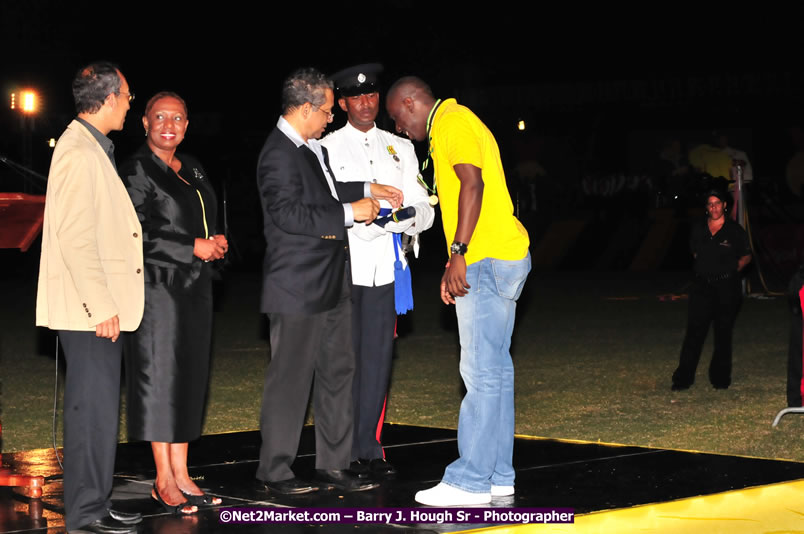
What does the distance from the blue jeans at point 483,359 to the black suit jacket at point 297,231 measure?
70 cm

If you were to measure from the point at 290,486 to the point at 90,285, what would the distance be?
1.53m

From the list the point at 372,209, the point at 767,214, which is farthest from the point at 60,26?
the point at 372,209

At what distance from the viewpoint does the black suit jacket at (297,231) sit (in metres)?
5.67

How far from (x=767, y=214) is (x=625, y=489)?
22.9m

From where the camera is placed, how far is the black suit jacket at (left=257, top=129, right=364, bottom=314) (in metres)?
5.67

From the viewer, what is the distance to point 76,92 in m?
5.05

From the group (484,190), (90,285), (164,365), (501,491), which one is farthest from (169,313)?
(501,491)

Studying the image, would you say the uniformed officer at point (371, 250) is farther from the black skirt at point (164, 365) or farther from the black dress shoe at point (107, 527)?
the black dress shoe at point (107, 527)

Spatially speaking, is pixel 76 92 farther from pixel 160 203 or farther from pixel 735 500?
pixel 735 500

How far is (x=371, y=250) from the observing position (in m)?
6.30

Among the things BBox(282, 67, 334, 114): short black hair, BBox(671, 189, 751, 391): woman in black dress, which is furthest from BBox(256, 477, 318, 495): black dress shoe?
BBox(671, 189, 751, 391): woman in black dress

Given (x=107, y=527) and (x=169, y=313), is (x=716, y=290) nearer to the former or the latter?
(x=169, y=313)

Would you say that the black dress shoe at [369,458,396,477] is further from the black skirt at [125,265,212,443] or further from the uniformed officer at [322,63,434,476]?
the black skirt at [125,265,212,443]

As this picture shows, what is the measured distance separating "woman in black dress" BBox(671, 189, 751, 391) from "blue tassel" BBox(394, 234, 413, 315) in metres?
4.26
